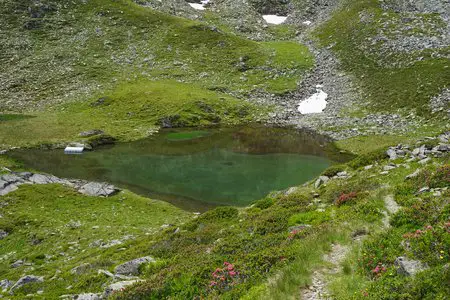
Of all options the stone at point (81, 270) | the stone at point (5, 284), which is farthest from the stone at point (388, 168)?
the stone at point (5, 284)

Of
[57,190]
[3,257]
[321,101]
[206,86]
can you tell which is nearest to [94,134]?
[57,190]

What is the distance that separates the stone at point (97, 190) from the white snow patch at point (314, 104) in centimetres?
4651

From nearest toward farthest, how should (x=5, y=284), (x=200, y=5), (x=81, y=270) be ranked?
(x=81, y=270)
(x=5, y=284)
(x=200, y=5)

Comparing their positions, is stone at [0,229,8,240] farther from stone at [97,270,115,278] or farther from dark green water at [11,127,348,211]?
stone at [97,270,115,278]

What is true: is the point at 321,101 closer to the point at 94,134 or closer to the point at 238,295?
the point at 94,134

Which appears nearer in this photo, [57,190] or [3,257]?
[3,257]

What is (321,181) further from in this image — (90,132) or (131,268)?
(90,132)

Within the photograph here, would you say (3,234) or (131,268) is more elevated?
(131,268)

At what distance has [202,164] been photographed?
151 feet

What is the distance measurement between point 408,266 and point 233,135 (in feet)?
171

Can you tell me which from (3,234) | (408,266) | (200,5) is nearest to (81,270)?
(3,234)

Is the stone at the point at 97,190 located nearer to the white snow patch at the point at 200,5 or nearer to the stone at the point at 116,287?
the stone at the point at 116,287

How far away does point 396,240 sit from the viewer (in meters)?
10.5

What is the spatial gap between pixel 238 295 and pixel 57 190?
96.3ft
